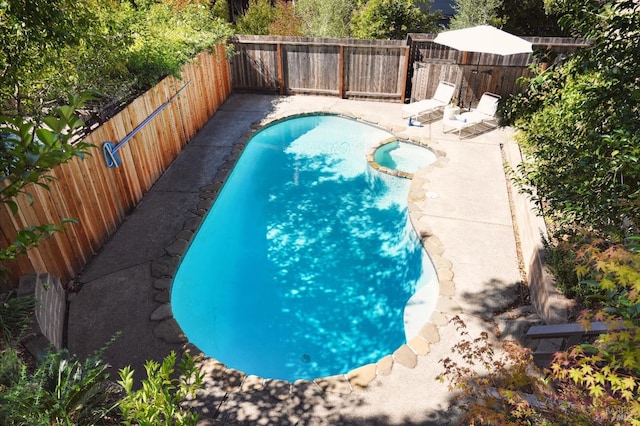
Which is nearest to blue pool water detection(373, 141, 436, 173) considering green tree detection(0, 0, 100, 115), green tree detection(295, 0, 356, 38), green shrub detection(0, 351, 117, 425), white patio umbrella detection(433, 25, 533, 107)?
white patio umbrella detection(433, 25, 533, 107)

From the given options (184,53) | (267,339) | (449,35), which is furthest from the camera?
(449,35)

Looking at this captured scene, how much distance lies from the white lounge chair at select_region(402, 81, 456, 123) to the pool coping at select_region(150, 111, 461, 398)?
8.22 ft

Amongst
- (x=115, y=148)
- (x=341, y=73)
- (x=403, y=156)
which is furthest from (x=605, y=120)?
(x=341, y=73)

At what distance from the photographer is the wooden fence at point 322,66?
478 inches

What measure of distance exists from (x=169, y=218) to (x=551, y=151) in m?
6.27

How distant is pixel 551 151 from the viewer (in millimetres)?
5465

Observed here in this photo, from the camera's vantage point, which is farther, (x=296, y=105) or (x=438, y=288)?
(x=296, y=105)

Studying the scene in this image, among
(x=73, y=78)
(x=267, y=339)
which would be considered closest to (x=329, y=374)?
Answer: (x=267, y=339)

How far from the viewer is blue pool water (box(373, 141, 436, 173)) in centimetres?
998

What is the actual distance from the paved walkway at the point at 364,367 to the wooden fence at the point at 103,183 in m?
0.28

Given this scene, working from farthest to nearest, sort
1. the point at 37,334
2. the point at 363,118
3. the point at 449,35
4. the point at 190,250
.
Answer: the point at 363,118 → the point at 449,35 → the point at 190,250 → the point at 37,334

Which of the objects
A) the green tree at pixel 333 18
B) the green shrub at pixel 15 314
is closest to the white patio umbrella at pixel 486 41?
the green tree at pixel 333 18

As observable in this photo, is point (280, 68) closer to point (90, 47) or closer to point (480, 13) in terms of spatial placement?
point (90, 47)

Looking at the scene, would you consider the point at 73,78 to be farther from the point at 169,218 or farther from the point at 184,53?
the point at 184,53
